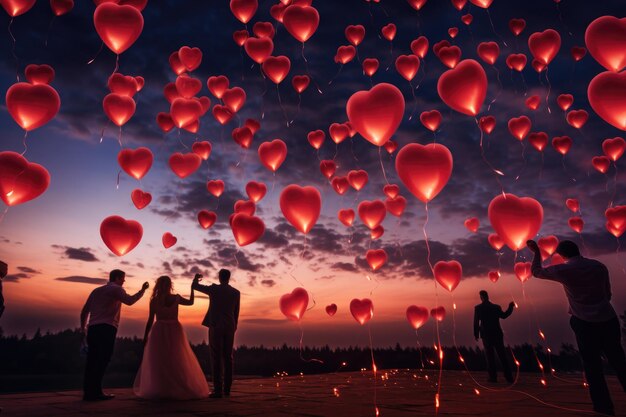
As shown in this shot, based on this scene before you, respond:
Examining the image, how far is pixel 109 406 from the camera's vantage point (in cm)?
478

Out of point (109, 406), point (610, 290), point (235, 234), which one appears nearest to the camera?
point (610, 290)

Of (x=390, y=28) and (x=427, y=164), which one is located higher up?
(x=390, y=28)

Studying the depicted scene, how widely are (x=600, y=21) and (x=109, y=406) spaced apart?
694 centimetres

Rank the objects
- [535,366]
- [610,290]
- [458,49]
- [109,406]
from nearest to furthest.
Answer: [610,290] → [109,406] → [458,49] → [535,366]

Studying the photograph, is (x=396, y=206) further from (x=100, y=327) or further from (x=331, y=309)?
(x=100, y=327)

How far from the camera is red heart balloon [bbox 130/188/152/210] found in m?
8.68

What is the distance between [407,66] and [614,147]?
4.44m

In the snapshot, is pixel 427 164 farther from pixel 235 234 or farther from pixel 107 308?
pixel 107 308

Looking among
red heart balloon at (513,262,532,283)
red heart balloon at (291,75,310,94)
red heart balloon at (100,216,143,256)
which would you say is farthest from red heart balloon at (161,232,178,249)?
red heart balloon at (513,262,532,283)

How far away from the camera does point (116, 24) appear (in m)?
5.83

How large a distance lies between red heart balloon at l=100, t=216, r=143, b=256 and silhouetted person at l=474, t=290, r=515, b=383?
18.6 ft

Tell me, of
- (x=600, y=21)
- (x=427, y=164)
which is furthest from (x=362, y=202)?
(x=600, y=21)

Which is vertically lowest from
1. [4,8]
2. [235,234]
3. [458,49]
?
[235,234]

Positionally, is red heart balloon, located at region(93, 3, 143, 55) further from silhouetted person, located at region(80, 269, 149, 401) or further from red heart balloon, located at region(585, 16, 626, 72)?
red heart balloon, located at region(585, 16, 626, 72)
